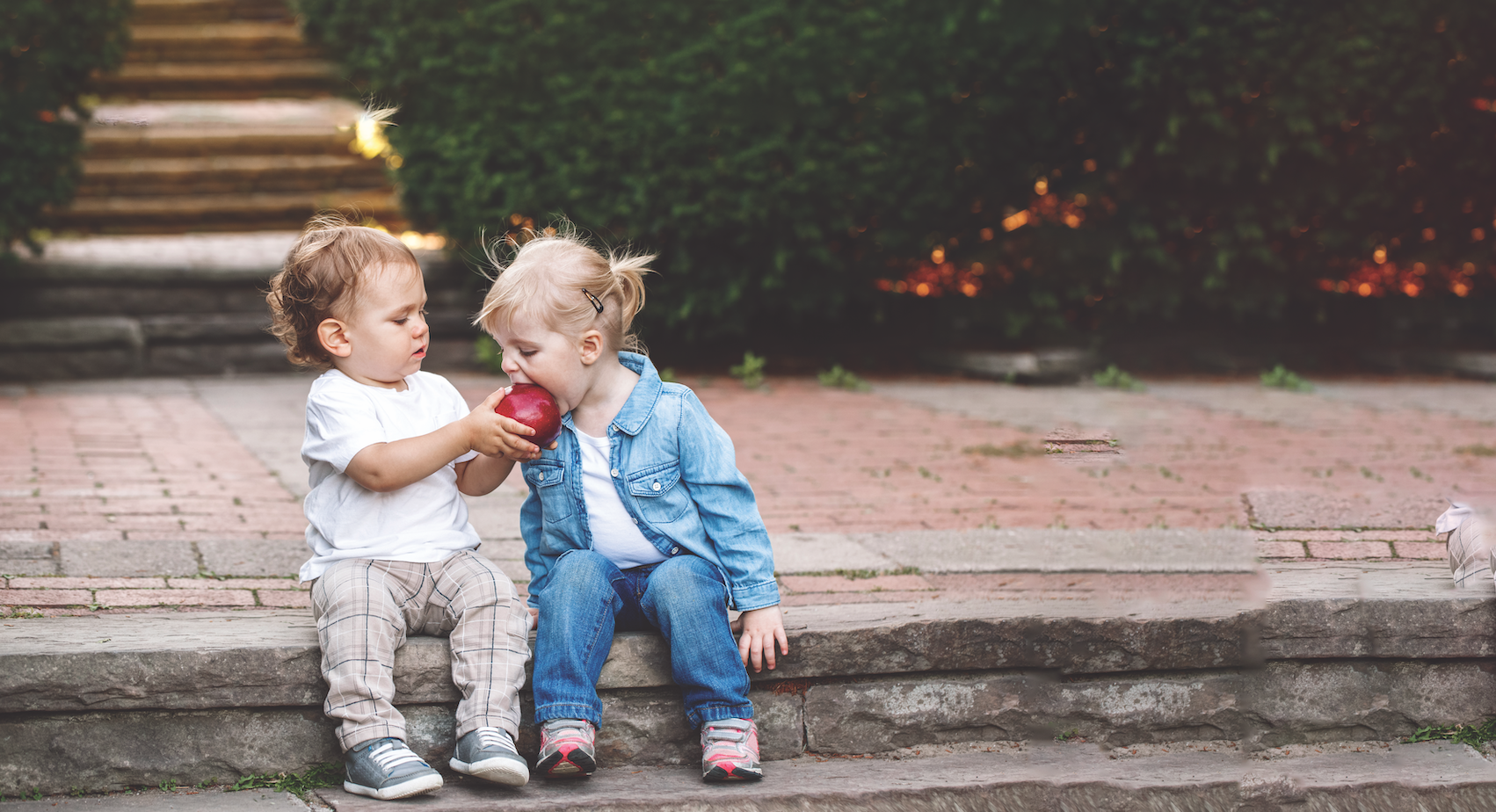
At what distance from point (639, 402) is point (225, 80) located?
899 centimetres

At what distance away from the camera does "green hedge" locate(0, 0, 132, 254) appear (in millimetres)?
6188

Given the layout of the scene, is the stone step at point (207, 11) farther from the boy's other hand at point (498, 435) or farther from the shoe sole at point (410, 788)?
the shoe sole at point (410, 788)

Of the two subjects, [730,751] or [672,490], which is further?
[672,490]

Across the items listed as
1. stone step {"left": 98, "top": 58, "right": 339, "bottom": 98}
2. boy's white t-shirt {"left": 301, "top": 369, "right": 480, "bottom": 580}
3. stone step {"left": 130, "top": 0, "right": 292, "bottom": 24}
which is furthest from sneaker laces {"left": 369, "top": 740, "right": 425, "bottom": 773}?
stone step {"left": 130, "top": 0, "right": 292, "bottom": 24}

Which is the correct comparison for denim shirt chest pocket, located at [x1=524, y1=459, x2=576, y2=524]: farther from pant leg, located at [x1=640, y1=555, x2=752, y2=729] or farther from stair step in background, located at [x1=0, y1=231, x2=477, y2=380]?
stair step in background, located at [x1=0, y1=231, x2=477, y2=380]

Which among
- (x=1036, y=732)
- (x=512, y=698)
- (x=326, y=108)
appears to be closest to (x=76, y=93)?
(x=326, y=108)

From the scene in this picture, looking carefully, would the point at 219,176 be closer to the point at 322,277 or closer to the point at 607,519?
the point at 322,277

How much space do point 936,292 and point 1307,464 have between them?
3.34m

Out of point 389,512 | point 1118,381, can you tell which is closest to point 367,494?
point 389,512

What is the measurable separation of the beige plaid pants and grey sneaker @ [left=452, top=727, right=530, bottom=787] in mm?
24

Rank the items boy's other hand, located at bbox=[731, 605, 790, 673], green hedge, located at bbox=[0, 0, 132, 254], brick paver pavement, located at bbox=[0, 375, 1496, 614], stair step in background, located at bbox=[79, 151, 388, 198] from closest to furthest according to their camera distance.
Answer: boy's other hand, located at bbox=[731, 605, 790, 673] < brick paver pavement, located at bbox=[0, 375, 1496, 614] < green hedge, located at bbox=[0, 0, 132, 254] < stair step in background, located at bbox=[79, 151, 388, 198]

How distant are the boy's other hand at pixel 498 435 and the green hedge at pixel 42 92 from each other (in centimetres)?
490

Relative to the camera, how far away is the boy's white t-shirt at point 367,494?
7.99ft

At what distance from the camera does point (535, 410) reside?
2365mm
